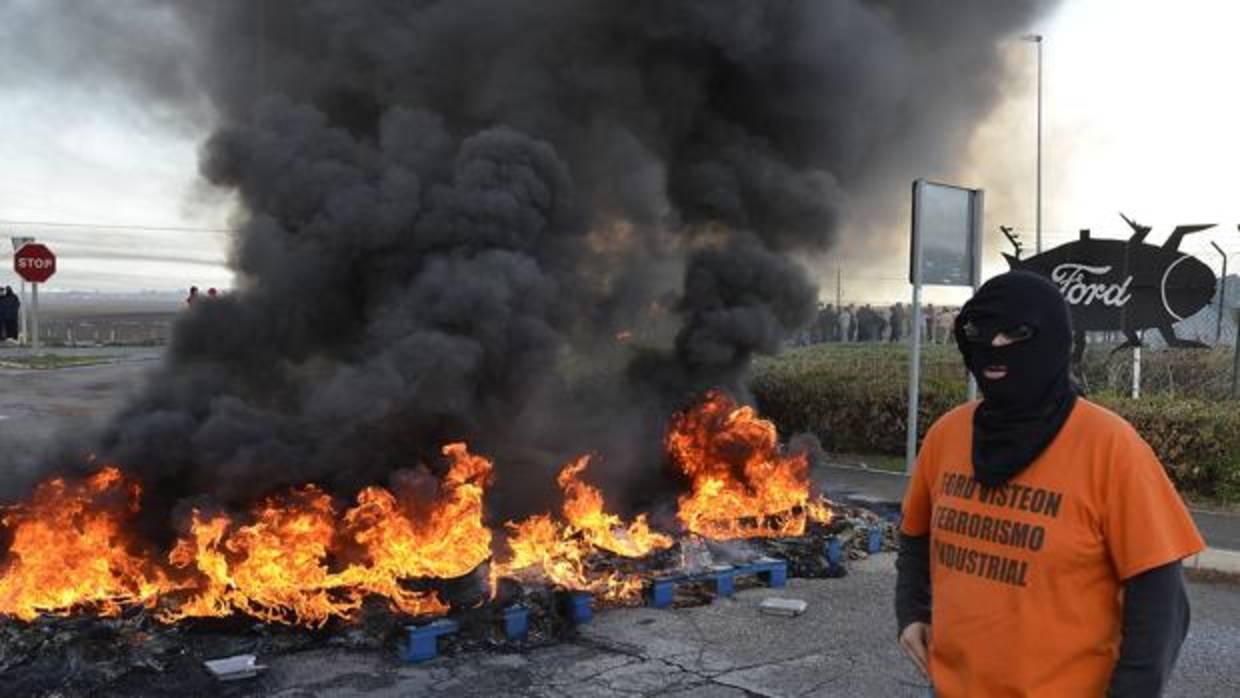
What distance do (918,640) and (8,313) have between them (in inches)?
1448

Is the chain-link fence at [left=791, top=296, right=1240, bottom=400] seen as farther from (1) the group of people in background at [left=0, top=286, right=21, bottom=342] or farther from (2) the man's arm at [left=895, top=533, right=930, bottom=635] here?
(1) the group of people in background at [left=0, top=286, right=21, bottom=342]

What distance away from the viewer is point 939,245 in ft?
33.8

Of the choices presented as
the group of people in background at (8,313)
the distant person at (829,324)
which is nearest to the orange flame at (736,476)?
the distant person at (829,324)

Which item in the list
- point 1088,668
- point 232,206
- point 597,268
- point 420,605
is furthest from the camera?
point 597,268

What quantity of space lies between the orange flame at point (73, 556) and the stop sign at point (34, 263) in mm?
22525

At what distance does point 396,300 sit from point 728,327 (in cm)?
333

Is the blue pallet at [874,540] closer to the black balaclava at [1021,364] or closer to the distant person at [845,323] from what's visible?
the black balaclava at [1021,364]

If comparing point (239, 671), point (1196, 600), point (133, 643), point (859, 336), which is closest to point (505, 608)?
point (239, 671)

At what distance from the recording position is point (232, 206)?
8.70 m

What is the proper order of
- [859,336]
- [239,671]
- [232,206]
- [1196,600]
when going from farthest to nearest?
[859,336], [232,206], [1196,600], [239,671]

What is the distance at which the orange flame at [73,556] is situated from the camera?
18.4ft

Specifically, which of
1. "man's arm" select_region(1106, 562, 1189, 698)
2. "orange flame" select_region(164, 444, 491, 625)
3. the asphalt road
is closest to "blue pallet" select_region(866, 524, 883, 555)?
the asphalt road

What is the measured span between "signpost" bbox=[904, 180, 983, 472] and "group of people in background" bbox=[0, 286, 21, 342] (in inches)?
1251

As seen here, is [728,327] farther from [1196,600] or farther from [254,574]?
[254,574]
